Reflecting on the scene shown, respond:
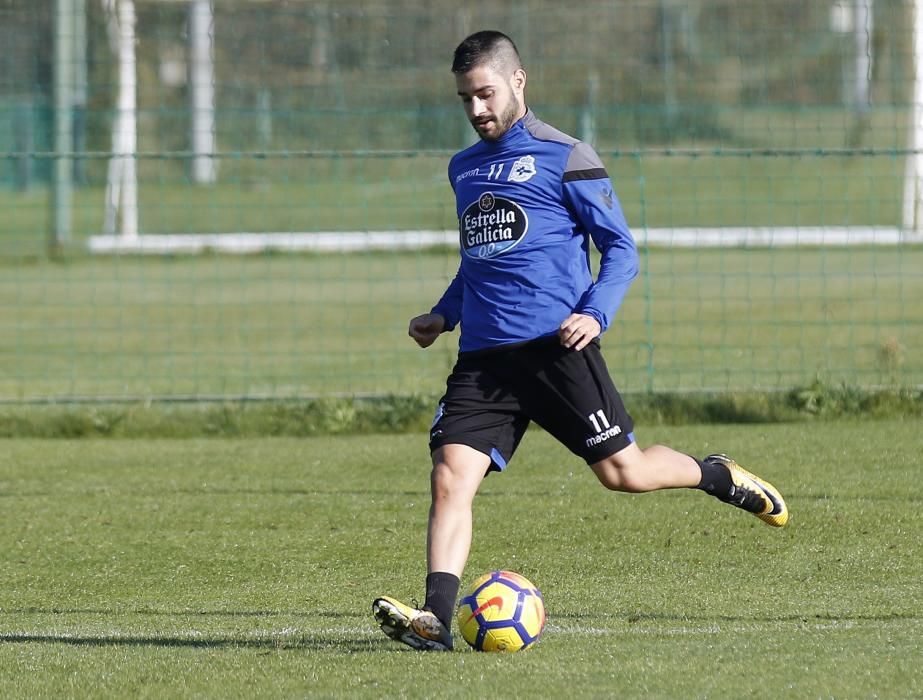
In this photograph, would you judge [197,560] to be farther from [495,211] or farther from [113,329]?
[113,329]

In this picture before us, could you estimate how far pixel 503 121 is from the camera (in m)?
5.61

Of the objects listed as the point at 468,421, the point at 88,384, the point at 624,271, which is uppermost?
the point at 624,271

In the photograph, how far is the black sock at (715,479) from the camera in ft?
20.1

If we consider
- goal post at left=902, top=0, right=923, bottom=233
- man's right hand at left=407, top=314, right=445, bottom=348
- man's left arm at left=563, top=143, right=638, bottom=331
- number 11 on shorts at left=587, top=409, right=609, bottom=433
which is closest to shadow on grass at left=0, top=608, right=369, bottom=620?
man's right hand at left=407, top=314, right=445, bottom=348

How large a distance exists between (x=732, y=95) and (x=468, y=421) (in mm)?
27432

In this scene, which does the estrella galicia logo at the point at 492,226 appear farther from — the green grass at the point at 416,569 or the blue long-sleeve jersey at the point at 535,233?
the green grass at the point at 416,569

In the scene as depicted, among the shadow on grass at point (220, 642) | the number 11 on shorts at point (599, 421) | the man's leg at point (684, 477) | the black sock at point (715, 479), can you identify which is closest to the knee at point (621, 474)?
the man's leg at point (684, 477)

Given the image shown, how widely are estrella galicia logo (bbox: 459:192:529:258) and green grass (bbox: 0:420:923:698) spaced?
132 cm

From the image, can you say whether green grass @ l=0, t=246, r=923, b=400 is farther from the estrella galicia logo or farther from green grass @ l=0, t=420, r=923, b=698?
the estrella galicia logo

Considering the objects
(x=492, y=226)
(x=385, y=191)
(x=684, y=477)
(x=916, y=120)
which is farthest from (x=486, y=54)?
(x=385, y=191)

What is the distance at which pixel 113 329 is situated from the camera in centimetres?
1521

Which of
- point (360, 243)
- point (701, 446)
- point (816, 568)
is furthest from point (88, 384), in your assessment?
point (360, 243)

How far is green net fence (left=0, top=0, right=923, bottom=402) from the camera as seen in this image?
45.1 feet

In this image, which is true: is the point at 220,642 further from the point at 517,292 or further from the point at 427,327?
the point at 517,292
